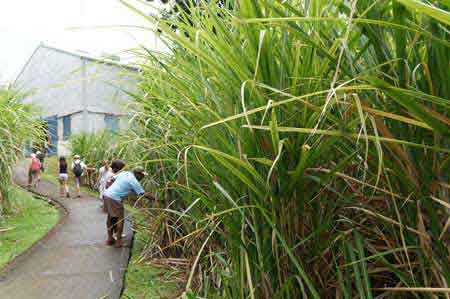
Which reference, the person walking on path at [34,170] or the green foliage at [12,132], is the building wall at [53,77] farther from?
the green foliage at [12,132]

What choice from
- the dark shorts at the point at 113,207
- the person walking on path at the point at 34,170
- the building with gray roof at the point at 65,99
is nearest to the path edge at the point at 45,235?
the person walking on path at the point at 34,170

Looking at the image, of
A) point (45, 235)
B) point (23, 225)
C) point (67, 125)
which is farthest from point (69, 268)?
point (67, 125)

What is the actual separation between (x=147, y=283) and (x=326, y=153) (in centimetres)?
288

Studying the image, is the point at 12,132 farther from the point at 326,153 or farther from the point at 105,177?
the point at 326,153

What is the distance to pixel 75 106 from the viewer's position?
20.6 meters

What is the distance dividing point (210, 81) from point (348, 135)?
575mm

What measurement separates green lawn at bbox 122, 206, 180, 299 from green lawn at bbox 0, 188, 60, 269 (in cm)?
175

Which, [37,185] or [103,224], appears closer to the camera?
[103,224]

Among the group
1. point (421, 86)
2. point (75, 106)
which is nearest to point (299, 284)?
point (421, 86)

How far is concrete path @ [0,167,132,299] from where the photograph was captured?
3.84 metres

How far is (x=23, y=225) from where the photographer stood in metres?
6.83

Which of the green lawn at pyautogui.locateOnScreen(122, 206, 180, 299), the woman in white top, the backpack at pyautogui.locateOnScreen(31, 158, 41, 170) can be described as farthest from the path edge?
the green lawn at pyautogui.locateOnScreen(122, 206, 180, 299)

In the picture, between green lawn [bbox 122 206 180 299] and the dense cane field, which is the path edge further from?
the dense cane field

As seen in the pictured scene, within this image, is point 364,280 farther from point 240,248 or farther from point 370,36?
point 370,36
